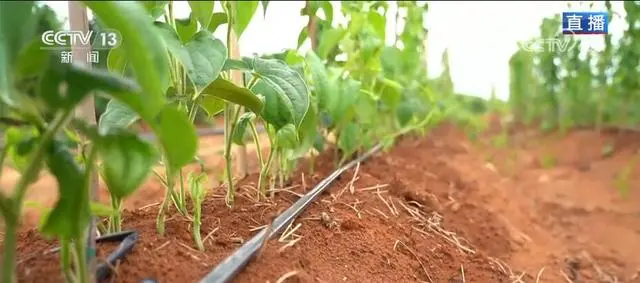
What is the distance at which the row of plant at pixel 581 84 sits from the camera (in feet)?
9.36

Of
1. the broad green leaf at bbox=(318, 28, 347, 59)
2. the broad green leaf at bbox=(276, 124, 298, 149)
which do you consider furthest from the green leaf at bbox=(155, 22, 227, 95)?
the broad green leaf at bbox=(318, 28, 347, 59)

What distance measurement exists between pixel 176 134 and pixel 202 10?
1.72 feet

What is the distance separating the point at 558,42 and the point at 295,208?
0.82 meters

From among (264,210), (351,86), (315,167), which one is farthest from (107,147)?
(315,167)

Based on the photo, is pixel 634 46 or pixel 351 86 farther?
pixel 634 46

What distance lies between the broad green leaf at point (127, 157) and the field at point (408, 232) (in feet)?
0.60

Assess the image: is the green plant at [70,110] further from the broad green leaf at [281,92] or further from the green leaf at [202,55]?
the broad green leaf at [281,92]

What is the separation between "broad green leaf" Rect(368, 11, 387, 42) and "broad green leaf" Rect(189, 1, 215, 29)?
1.27 meters

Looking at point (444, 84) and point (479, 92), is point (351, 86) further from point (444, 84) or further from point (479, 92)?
point (479, 92)

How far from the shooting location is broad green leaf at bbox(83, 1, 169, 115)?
0.55m

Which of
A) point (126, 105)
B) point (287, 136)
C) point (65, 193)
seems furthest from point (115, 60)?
point (287, 136)

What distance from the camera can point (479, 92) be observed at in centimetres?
584

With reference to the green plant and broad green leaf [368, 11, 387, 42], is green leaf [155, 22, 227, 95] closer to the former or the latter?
the green plant

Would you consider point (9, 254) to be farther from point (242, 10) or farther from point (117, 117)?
point (242, 10)
